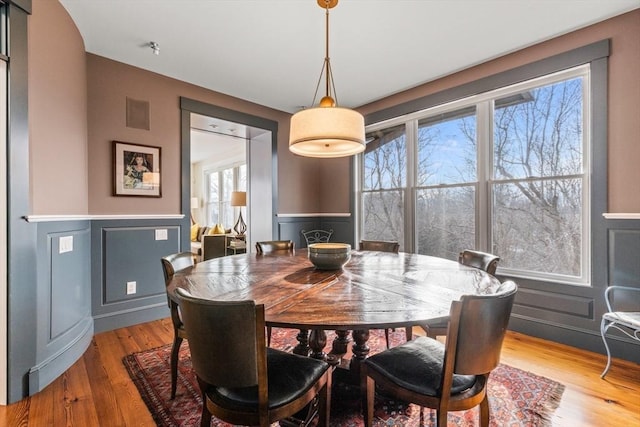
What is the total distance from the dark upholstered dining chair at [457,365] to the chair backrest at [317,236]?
11.2 feet

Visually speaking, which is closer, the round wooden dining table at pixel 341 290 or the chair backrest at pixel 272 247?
the round wooden dining table at pixel 341 290

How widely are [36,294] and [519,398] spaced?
3.07 metres

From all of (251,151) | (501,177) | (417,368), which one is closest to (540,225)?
(501,177)

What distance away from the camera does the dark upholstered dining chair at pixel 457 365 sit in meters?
1.06

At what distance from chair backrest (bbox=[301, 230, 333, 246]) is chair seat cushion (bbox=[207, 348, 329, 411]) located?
3400 mm

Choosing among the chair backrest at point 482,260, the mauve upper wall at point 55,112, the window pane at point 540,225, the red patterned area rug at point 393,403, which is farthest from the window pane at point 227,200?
the chair backrest at point 482,260

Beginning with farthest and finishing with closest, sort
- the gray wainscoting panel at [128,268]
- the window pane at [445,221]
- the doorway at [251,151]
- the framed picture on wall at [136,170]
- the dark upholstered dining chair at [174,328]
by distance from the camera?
the doorway at [251,151], the window pane at [445,221], the framed picture on wall at [136,170], the gray wainscoting panel at [128,268], the dark upholstered dining chair at [174,328]

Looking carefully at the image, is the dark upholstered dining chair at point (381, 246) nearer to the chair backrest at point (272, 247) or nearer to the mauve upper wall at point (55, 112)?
the chair backrest at point (272, 247)

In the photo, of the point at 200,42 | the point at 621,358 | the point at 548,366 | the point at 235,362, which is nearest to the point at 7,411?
the point at 235,362

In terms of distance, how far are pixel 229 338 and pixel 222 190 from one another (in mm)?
7356

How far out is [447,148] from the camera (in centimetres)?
354

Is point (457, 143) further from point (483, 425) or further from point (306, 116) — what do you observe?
point (483, 425)

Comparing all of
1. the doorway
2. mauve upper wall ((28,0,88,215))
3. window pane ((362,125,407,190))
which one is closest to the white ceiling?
mauve upper wall ((28,0,88,215))

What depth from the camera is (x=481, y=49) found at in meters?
2.85
